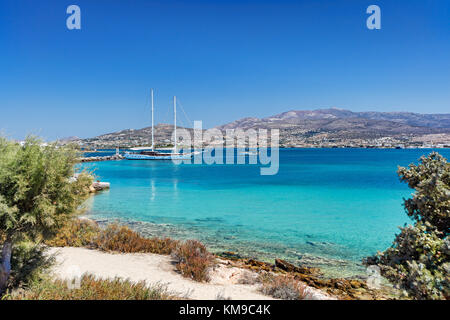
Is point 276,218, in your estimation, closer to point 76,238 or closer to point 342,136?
point 76,238

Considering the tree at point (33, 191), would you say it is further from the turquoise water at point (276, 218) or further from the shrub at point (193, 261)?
the shrub at point (193, 261)

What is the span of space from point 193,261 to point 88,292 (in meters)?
3.16

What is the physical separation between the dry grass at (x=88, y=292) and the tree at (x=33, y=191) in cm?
64

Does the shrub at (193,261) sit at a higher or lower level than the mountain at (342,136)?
lower

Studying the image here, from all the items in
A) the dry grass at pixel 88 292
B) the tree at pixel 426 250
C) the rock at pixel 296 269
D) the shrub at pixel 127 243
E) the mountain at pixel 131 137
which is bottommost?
the rock at pixel 296 269

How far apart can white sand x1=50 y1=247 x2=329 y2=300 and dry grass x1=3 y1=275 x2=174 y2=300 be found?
730mm

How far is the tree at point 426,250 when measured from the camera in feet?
12.0

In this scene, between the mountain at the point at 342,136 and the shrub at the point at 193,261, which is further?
the mountain at the point at 342,136

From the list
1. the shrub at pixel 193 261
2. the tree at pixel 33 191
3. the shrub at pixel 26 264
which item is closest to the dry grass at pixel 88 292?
the shrub at pixel 26 264

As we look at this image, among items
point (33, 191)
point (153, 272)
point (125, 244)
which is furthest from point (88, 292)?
point (125, 244)

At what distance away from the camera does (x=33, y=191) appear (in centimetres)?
450

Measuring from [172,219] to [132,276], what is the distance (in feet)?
32.3

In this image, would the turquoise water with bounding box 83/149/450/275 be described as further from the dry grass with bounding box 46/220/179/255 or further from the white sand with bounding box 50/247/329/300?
the dry grass with bounding box 46/220/179/255
